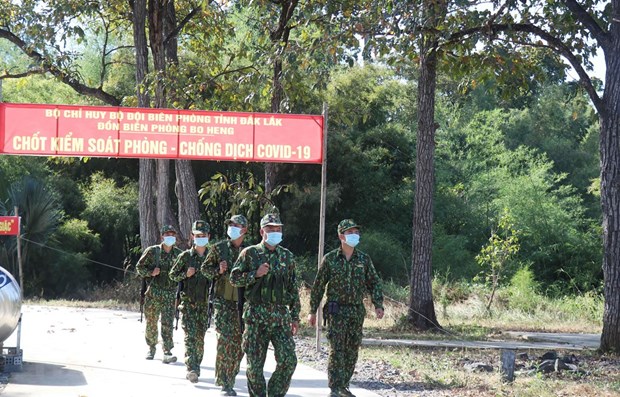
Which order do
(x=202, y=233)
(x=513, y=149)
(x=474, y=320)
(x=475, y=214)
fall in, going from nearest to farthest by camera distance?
(x=202, y=233) → (x=474, y=320) → (x=475, y=214) → (x=513, y=149)

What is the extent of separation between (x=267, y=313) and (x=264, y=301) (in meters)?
0.12

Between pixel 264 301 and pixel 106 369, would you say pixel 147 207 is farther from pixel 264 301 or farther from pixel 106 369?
pixel 264 301

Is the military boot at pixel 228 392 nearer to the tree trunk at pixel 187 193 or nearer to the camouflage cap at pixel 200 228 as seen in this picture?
the camouflage cap at pixel 200 228

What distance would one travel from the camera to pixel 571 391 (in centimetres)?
1143

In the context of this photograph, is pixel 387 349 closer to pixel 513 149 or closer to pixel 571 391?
pixel 571 391

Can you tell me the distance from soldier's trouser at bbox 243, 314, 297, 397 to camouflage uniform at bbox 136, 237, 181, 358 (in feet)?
13.9

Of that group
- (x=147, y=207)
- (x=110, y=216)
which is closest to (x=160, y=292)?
(x=147, y=207)

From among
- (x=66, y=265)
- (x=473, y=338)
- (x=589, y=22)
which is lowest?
(x=473, y=338)

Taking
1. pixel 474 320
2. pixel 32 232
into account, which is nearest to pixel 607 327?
pixel 474 320

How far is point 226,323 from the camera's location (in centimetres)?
1100

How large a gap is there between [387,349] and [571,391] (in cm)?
534

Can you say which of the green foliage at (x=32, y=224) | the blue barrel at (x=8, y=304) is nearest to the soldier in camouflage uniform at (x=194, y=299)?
the blue barrel at (x=8, y=304)

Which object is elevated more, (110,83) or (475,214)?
(110,83)

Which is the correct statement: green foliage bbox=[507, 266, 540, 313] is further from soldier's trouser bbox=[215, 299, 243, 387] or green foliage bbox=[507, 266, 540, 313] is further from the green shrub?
soldier's trouser bbox=[215, 299, 243, 387]
